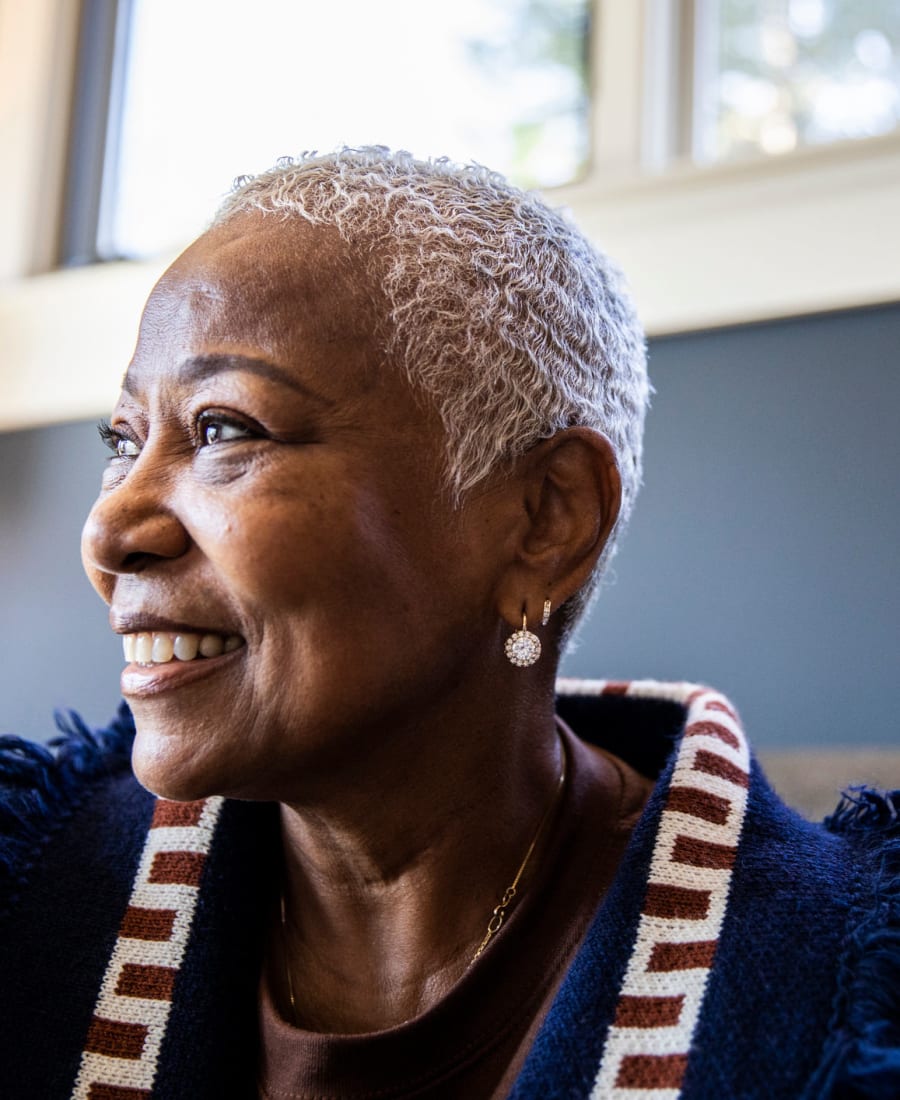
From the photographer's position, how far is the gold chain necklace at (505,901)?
119 cm

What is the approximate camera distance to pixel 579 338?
49.1 inches

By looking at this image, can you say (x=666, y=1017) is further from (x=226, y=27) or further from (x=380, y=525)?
(x=226, y=27)

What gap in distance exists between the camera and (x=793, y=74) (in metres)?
1.79

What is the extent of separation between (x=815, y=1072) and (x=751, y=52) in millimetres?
1443

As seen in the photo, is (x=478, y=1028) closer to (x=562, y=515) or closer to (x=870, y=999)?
(x=870, y=999)

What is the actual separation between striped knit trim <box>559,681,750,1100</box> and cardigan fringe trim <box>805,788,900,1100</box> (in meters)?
0.11

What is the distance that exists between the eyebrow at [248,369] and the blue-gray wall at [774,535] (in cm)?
71

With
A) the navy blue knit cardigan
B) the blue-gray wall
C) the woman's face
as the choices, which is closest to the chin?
the woman's face

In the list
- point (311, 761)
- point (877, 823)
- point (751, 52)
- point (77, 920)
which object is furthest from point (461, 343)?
point (751, 52)

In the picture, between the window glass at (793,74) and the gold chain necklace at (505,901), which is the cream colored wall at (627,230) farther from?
the gold chain necklace at (505,901)

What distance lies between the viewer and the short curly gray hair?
113 centimetres

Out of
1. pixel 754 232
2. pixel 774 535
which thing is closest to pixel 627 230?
pixel 754 232

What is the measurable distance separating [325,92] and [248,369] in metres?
1.22

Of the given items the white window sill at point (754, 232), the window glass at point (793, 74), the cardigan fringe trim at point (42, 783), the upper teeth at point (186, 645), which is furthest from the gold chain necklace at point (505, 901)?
the window glass at point (793, 74)
